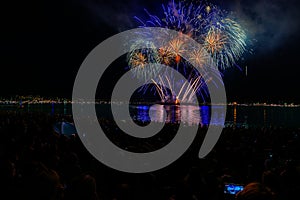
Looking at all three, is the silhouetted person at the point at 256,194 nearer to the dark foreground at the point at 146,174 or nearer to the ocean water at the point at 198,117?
the dark foreground at the point at 146,174

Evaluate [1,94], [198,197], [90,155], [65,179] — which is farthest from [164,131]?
[1,94]

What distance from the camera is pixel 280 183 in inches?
175

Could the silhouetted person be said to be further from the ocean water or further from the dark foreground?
A: the ocean water

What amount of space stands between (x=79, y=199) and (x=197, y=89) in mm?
40347

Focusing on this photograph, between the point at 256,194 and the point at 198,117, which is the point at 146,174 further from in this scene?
the point at 198,117

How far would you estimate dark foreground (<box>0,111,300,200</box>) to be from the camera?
11.1 ft

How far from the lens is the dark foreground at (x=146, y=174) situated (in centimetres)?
337

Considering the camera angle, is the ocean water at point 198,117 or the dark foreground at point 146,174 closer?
the dark foreground at point 146,174

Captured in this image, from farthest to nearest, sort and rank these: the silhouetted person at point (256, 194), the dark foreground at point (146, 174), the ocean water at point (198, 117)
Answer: the ocean water at point (198, 117) → the dark foreground at point (146, 174) → the silhouetted person at point (256, 194)

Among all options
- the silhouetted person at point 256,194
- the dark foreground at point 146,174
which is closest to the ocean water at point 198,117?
the dark foreground at point 146,174

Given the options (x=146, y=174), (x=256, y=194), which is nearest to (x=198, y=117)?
(x=146, y=174)

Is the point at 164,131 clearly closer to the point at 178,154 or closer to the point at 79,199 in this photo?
the point at 178,154

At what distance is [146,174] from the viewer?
19.6 feet

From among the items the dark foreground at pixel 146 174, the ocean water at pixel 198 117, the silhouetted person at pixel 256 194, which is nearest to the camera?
the silhouetted person at pixel 256 194
